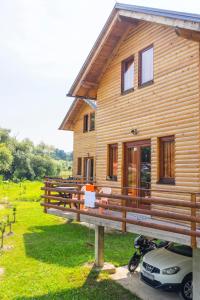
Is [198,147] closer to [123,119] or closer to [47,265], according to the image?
[123,119]

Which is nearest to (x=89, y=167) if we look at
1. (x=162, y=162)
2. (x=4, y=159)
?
(x=162, y=162)

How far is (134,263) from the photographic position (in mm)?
12094

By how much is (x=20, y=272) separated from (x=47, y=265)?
1157 mm

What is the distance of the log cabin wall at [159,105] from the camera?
29.3 ft

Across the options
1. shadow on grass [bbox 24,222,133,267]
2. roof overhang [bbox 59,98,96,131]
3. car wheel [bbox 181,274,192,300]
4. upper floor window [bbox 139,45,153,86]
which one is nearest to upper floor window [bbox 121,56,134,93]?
upper floor window [bbox 139,45,153,86]

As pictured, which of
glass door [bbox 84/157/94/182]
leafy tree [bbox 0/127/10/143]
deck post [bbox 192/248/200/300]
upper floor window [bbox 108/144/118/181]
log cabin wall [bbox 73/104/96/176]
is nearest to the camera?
deck post [bbox 192/248/200/300]

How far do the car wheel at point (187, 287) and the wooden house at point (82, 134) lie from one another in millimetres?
12839

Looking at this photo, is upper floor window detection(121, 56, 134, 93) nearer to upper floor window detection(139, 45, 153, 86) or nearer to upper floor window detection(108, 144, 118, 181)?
upper floor window detection(139, 45, 153, 86)

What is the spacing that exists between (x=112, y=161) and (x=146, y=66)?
13.2 feet

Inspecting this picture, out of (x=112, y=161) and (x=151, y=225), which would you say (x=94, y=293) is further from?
(x=112, y=161)

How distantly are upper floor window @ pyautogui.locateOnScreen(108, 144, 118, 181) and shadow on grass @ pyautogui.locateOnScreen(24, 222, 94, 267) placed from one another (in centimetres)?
378

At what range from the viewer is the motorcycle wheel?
12023 mm

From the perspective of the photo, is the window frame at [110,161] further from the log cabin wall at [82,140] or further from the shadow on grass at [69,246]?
the log cabin wall at [82,140]

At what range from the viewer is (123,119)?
478 inches
